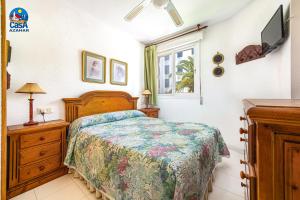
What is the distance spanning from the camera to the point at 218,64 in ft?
8.98

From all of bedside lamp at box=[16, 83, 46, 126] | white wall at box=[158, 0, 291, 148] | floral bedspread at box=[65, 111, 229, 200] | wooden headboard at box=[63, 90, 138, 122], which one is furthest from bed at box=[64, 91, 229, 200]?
white wall at box=[158, 0, 291, 148]

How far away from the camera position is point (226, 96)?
2678 millimetres

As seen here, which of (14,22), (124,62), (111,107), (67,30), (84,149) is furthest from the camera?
(124,62)

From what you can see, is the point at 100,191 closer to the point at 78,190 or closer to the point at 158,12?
the point at 78,190

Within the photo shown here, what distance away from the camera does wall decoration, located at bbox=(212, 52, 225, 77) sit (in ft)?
8.81

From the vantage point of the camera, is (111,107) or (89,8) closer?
(89,8)

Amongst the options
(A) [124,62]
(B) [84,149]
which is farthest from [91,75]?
(B) [84,149]

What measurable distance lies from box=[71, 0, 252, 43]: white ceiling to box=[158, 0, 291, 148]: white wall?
0.91ft

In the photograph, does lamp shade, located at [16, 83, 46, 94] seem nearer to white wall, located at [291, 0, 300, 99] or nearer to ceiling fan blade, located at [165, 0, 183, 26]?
ceiling fan blade, located at [165, 0, 183, 26]

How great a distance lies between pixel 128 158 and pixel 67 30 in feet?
7.58

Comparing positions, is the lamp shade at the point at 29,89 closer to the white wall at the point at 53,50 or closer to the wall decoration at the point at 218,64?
the white wall at the point at 53,50

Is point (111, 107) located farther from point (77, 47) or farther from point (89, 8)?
point (89, 8)

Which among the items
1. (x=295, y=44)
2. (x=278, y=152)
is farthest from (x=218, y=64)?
(x=278, y=152)

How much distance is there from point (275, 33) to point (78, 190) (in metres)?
2.80
